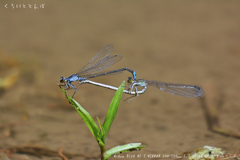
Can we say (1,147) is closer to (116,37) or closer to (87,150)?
(87,150)

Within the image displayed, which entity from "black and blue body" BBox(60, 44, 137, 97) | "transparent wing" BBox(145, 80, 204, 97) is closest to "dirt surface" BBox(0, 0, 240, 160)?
"transparent wing" BBox(145, 80, 204, 97)

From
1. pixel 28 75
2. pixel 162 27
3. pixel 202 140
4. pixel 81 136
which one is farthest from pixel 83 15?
pixel 202 140

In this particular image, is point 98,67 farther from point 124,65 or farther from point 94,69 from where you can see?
point 124,65

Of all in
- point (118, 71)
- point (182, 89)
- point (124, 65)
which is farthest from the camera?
point (124, 65)

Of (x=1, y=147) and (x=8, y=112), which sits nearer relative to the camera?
(x=1, y=147)

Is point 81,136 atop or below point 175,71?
below

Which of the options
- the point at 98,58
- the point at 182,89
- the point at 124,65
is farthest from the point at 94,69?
Result: the point at 124,65

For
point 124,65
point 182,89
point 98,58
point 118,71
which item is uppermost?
point 124,65

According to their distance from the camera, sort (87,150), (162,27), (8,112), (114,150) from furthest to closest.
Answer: (162,27) < (8,112) < (87,150) < (114,150)
